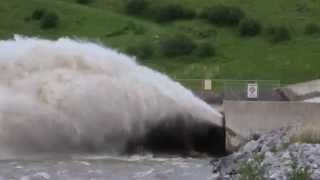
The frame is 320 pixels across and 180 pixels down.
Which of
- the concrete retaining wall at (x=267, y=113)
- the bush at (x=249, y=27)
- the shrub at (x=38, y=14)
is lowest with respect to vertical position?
the concrete retaining wall at (x=267, y=113)

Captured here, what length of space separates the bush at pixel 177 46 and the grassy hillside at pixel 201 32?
2.16 feet

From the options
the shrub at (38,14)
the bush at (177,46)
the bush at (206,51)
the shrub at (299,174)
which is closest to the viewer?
the shrub at (299,174)

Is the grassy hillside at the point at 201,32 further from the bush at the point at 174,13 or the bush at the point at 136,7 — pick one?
the bush at the point at 136,7

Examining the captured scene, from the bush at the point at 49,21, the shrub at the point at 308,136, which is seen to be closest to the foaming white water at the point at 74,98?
the shrub at the point at 308,136

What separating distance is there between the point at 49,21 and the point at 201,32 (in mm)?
14934

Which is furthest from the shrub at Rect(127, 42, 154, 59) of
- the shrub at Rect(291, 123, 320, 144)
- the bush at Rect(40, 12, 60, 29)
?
the shrub at Rect(291, 123, 320, 144)

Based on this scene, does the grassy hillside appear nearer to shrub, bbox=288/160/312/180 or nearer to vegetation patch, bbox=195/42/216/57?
vegetation patch, bbox=195/42/216/57

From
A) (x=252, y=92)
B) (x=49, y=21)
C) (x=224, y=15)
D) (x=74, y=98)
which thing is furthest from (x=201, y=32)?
(x=74, y=98)

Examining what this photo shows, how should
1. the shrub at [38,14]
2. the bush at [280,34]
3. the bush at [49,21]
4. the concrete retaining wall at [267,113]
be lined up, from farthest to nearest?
the shrub at [38,14] → the bush at [49,21] → the bush at [280,34] → the concrete retaining wall at [267,113]

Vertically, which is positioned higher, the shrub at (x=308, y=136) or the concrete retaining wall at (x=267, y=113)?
the concrete retaining wall at (x=267, y=113)

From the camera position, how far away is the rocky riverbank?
69.1 feet

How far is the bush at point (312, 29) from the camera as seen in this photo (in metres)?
99.8

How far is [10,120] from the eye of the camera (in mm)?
43531

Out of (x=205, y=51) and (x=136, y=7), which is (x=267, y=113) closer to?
(x=205, y=51)
